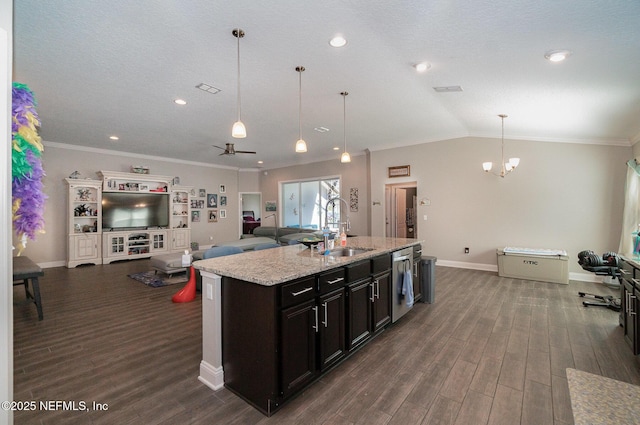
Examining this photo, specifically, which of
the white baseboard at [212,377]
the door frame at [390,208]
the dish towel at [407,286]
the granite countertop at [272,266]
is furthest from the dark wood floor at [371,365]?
the door frame at [390,208]

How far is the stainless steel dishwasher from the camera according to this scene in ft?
10.3

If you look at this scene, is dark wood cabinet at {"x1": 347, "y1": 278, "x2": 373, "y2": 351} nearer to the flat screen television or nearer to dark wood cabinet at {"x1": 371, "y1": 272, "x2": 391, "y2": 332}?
dark wood cabinet at {"x1": 371, "y1": 272, "x2": 391, "y2": 332}

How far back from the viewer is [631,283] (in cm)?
260

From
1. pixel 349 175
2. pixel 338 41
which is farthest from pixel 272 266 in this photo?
pixel 349 175

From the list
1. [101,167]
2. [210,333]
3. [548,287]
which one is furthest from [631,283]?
[101,167]

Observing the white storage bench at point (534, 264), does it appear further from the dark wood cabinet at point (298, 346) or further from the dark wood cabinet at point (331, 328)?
the dark wood cabinet at point (298, 346)

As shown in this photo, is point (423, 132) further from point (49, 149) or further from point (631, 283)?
point (49, 149)

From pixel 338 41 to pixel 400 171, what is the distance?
4.65 metres

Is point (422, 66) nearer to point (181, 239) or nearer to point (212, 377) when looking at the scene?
point (212, 377)

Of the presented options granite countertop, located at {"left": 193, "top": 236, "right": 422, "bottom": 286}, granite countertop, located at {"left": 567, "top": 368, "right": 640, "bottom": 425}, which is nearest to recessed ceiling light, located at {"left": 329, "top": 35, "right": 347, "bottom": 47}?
granite countertop, located at {"left": 193, "top": 236, "right": 422, "bottom": 286}

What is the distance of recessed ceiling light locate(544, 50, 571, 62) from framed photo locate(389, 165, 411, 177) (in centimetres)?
417

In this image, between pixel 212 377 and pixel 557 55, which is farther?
pixel 557 55

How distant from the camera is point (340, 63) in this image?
3.00 meters

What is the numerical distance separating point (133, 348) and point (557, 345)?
4.12m
